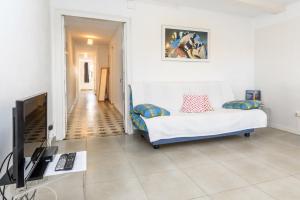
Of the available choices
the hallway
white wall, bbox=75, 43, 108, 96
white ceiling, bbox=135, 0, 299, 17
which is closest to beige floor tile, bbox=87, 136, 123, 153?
the hallway

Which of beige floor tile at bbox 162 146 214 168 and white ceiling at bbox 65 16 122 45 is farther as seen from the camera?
white ceiling at bbox 65 16 122 45

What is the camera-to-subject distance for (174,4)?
12.4ft

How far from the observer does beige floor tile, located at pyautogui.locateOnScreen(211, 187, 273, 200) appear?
1.73 meters

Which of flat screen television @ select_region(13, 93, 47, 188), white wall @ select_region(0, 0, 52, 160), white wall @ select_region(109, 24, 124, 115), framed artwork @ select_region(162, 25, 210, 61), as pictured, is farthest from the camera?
white wall @ select_region(109, 24, 124, 115)

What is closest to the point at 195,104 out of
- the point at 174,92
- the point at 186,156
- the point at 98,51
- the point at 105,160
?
the point at 174,92

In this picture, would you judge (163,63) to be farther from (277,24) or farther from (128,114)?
(277,24)

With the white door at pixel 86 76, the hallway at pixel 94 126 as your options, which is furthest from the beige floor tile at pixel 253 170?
the white door at pixel 86 76

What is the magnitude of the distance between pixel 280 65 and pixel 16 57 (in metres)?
4.31

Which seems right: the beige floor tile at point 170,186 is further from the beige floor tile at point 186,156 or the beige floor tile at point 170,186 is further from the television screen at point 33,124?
the television screen at point 33,124

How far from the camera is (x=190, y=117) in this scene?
3.06 metres

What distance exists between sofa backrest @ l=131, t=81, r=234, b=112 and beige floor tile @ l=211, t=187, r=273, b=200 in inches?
76.9

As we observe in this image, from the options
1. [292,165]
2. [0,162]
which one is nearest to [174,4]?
[292,165]

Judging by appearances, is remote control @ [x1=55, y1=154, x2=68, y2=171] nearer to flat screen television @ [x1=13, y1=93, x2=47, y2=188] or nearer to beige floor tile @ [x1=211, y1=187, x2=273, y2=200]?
flat screen television @ [x1=13, y1=93, x2=47, y2=188]

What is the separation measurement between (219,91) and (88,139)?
2.63 metres
